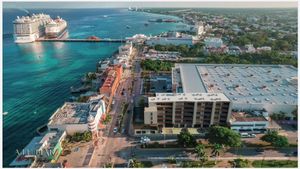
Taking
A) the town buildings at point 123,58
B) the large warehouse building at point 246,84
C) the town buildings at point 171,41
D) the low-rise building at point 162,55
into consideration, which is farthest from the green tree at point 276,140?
the town buildings at point 171,41

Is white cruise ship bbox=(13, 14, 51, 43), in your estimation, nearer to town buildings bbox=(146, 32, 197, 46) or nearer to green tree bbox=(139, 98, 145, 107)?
town buildings bbox=(146, 32, 197, 46)

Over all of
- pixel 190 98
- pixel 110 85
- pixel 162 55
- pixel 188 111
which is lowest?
pixel 162 55

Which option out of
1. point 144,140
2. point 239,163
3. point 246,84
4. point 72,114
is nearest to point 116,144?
point 144,140

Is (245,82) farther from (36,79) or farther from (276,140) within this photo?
(36,79)

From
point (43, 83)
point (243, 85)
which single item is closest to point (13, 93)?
point (43, 83)

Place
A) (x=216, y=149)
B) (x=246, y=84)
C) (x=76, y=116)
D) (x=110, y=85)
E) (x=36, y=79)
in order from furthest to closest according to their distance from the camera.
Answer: (x=36, y=79), (x=110, y=85), (x=246, y=84), (x=76, y=116), (x=216, y=149)

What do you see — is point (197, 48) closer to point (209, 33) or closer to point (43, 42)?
point (209, 33)

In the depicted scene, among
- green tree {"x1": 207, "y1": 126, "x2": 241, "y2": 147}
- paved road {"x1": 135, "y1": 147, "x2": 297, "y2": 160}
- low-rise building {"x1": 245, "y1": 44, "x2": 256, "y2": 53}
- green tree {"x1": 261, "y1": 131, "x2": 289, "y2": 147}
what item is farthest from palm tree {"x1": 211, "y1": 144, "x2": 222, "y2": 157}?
low-rise building {"x1": 245, "y1": 44, "x2": 256, "y2": 53}
